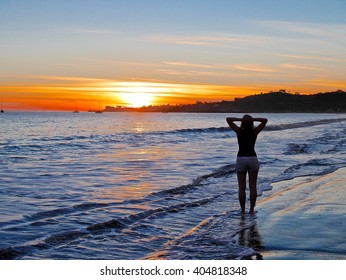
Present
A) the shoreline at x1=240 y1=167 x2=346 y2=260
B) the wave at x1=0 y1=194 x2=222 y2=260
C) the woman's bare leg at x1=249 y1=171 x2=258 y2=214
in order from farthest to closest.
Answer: the woman's bare leg at x1=249 y1=171 x2=258 y2=214
the wave at x1=0 y1=194 x2=222 y2=260
the shoreline at x1=240 y1=167 x2=346 y2=260

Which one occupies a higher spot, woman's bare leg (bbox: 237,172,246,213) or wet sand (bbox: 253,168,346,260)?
woman's bare leg (bbox: 237,172,246,213)

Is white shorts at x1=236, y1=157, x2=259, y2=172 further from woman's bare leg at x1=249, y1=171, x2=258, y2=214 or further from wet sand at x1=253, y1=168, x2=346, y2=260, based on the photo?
wet sand at x1=253, y1=168, x2=346, y2=260

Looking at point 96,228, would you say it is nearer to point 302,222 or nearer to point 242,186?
point 242,186

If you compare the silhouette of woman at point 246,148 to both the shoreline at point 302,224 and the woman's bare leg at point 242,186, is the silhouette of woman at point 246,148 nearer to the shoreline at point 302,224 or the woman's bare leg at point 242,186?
the woman's bare leg at point 242,186

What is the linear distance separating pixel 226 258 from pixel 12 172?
1276 cm

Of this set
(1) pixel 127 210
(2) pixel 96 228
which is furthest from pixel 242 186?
(2) pixel 96 228

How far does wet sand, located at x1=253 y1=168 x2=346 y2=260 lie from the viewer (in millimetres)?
7828

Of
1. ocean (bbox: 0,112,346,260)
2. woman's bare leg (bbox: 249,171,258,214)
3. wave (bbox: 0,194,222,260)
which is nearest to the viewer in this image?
wave (bbox: 0,194,222,260)

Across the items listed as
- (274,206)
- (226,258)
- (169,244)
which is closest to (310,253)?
(226,258)

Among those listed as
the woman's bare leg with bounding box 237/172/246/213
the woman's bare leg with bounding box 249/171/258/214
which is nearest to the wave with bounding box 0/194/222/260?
the woman's bare leg with bounding box 237/172/246/213

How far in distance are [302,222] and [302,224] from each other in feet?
0.56

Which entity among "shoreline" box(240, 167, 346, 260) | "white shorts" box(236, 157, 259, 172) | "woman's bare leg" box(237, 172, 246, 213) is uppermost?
"white shorts" box(236, 157, 259, 172)
